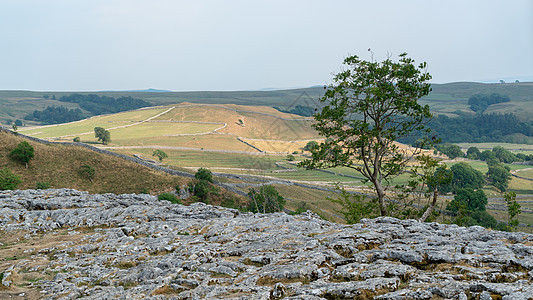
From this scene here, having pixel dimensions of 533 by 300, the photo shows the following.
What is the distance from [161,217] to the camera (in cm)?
2870

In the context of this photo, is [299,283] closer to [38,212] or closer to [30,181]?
[38,212]

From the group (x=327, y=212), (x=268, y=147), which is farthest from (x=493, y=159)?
(x=327, y=212)

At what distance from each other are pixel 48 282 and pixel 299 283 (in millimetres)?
11897

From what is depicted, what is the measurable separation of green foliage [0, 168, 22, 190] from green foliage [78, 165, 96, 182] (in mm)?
13009

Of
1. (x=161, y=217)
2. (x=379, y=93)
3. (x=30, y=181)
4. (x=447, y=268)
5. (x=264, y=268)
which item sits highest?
(x=379, y=93)

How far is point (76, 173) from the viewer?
234 feet

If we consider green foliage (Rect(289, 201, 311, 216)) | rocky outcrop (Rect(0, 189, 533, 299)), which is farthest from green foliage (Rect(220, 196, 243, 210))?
rocky outcrop (Rect(0, 189, 533, 299))

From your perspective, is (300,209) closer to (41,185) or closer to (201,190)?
(201,190)

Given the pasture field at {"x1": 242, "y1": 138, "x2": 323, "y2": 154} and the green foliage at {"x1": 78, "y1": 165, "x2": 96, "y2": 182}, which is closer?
the green foliage at {"x1": 78, "y1": 165, "x2": 96, "y2": 182}

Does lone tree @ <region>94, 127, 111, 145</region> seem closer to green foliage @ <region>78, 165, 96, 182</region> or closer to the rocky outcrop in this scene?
green foliage @ <region>78, 165, 96, 182</region>

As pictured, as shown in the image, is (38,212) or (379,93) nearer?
(379,93)

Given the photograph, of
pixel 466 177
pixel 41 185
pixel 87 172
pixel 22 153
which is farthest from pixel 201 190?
pixel 466 177

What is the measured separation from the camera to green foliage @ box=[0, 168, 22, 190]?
2104 inches

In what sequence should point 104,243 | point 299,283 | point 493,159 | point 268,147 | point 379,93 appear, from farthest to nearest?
point 493,159, point 268,147, point 379,93, point 104,243, point 299,283
